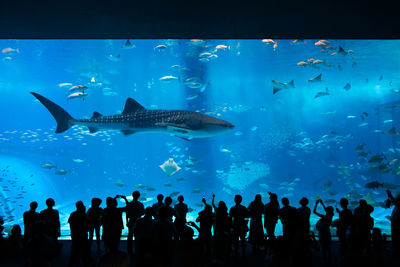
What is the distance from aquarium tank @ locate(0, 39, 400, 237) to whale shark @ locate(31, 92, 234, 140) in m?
0.03

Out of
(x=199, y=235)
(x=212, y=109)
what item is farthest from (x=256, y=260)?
(x=212, y=109)

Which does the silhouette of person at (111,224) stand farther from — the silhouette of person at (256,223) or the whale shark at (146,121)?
the whale shark at (146,121)

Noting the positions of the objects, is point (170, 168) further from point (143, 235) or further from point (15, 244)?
point (143, 235)

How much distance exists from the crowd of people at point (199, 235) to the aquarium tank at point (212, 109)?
2.58 metres

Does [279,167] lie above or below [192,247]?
above

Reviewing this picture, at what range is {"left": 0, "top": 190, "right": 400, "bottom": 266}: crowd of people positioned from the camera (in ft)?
8.51

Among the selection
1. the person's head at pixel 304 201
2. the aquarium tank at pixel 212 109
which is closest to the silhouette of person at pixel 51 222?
the aquarium tank at pixel 212 109

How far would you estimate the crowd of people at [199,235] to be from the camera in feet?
8.51

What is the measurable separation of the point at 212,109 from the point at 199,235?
23568mm

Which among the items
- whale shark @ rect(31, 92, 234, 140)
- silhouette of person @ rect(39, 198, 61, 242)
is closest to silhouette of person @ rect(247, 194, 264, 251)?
whale shark @ rect(31, 92, 234, 140)

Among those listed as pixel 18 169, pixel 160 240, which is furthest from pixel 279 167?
pixel 18 169

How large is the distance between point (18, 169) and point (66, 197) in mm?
7284
